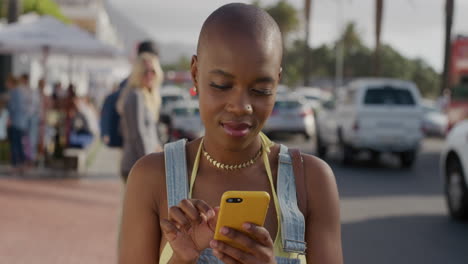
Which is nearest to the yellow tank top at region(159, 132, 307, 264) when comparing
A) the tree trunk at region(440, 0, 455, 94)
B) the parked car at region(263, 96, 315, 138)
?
the parked car at region(263, 96, 315, 138)

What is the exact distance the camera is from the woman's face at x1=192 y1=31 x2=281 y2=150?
2059 mm

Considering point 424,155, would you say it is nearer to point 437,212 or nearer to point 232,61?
point 437,212

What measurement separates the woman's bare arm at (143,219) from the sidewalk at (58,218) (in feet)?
16.7

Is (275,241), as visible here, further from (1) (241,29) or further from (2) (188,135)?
(2) (188,135)

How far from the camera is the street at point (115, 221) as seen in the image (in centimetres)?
764

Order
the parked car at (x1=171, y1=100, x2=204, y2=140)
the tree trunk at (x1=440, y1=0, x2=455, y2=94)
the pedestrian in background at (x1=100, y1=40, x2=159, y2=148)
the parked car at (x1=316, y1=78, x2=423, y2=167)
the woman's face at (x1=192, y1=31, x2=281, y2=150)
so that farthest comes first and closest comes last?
the tree trunk at (x1=440, y1=0, x2=455, y2=94) < the parked car at (x1=171, y1=100, x2=204, y2=140) < the parked car at (x1=316, y1=78, x2=423, y2=167) < the pedestrian in background at (x1=100, y1=40, x2=159, y2=148) < the woman's face at (x1=192, y1=31, x2=281, y2=150)

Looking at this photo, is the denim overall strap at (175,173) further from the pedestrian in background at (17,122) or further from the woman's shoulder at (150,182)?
the pedestrian in background at (17,122)

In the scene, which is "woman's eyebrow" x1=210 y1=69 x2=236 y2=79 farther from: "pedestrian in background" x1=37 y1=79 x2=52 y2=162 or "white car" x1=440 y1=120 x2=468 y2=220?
"pedestrian in background" x1=37 y1=79 x2=52 y2=162

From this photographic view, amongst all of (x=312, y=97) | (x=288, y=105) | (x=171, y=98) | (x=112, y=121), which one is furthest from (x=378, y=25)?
(x=112, y=121)

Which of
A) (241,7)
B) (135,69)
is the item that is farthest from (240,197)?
(135,69)

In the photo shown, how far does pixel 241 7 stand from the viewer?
2.13 metres

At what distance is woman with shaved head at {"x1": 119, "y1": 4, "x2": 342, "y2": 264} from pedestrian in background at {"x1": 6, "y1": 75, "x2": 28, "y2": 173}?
1217 cm

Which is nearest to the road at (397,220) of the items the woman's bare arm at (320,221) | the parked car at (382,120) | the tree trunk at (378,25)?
the parked car at (382,120)

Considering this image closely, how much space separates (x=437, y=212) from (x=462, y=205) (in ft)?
4.05
